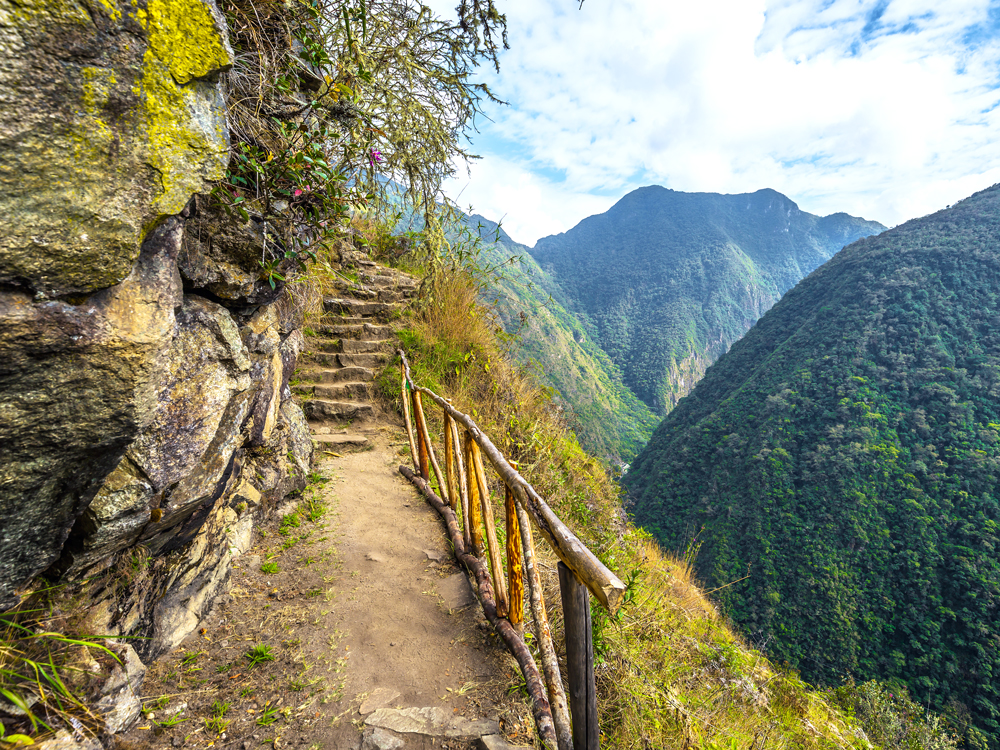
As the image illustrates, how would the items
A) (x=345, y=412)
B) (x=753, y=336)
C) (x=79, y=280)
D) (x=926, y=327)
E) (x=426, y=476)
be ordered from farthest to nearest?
Result: 1. (x=753, y=336)
2. (x=926, y=327)
3. (x=345, y=412)
4. (x=426, y=476)
5. (x=79, y=280)

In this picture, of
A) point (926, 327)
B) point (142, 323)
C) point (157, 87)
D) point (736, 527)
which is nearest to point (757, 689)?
point (142, 323)

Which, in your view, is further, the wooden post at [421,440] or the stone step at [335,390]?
the stone step at [335,390]

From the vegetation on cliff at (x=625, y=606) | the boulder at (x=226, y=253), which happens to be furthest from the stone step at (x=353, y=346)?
the boulder at (x=226, y=253)

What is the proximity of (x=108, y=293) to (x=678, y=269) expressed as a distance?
15488cm

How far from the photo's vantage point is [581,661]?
1.49 m

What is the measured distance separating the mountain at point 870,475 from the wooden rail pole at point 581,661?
2016 centimetres

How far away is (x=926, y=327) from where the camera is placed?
153 feet

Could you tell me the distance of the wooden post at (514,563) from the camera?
2115 millimetres

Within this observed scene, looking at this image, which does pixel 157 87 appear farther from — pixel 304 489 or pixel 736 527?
pixel 736 527

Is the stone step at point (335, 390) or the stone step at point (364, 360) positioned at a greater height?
the stone step at point (364, 360)

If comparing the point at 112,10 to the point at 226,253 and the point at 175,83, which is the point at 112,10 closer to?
the point at 175,83

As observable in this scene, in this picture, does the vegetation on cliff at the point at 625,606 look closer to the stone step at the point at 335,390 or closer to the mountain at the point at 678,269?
the stone step at the point at 335,390

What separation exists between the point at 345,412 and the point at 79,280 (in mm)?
4383

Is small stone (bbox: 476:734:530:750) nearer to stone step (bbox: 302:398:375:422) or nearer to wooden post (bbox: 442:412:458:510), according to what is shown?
wooden post (bbox: 442:412:458:510)
